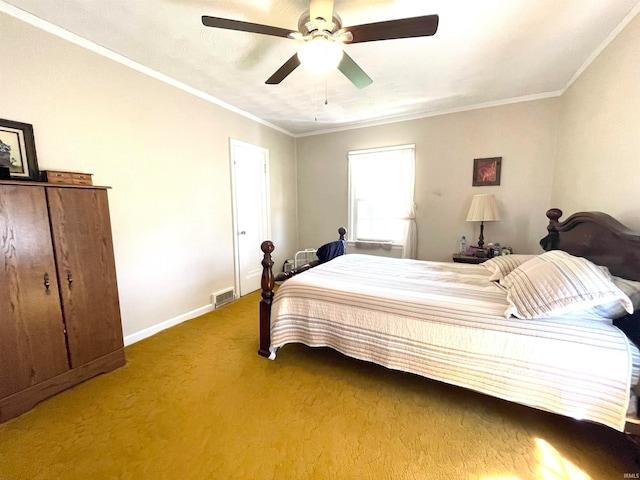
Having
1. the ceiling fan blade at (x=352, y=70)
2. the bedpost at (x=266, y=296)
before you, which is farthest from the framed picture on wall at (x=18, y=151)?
the ceiling fan blade at (x=352, y=70)

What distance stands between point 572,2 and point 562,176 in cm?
177

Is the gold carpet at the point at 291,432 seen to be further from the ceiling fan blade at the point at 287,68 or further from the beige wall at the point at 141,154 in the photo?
the ceiling fan blade at the point at 287,68

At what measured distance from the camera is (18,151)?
178 cm

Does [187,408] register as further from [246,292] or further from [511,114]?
[511,114]

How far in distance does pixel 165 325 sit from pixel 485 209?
3.92 metres

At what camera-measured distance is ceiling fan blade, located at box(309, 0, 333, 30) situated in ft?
4.75

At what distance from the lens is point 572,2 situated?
64.9 inches

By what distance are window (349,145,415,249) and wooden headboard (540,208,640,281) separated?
5.99ft

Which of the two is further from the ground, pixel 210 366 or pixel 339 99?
pixel 339 99

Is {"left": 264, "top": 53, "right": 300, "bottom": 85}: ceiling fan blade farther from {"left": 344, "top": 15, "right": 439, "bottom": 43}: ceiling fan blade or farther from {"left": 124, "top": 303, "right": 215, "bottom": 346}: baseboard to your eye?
{"left": 124, "top": 303, "right": 215, "bottom": 346}: baseboard

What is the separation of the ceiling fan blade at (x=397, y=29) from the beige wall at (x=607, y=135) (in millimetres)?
1542

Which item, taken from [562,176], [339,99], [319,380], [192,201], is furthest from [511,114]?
[192,201]

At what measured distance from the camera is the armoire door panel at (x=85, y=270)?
5.82 ft

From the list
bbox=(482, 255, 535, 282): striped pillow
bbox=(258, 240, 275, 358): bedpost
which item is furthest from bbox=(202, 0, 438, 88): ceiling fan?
bbox=(482, 255, 535, 282): striped pillow
